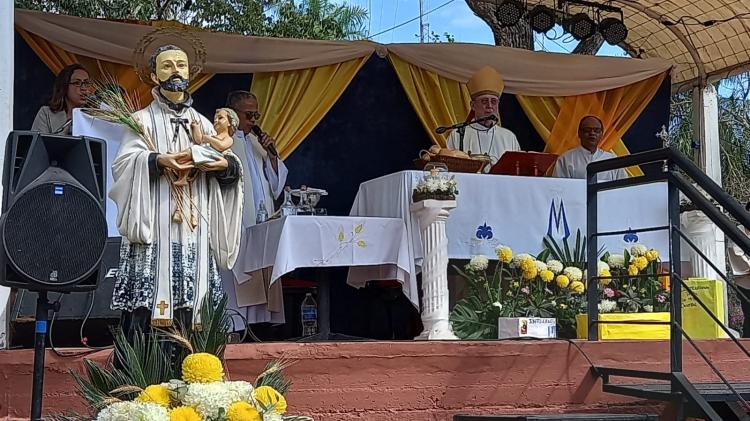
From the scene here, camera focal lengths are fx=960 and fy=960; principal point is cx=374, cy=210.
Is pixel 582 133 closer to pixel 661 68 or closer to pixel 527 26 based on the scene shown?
pixel 661 68

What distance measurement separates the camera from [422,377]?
4.55 metres

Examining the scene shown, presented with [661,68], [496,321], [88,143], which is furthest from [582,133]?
[88,143]

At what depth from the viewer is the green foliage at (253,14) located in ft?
45.2

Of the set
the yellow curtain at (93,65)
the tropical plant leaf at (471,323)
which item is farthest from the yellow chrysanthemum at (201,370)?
the yellow curtain at (93,65)

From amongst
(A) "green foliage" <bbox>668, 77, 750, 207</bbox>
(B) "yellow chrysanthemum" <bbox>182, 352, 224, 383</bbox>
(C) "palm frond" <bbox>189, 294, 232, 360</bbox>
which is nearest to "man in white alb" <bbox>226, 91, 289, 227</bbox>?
(C) "palm frond" <bbox>189, 294, 232, 360</bbox>

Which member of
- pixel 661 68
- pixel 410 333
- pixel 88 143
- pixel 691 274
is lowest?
pixel 410 333

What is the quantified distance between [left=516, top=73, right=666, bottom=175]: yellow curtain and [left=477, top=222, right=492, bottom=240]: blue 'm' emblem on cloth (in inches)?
113

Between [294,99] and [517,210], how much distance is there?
2.57m

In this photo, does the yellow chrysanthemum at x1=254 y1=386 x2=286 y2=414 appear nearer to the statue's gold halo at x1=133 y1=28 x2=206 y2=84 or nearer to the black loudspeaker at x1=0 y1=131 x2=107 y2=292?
the black loudspeaker at x1=0 y1=131 x2=107 y2=292

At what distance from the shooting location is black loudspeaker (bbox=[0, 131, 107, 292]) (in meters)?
3.38

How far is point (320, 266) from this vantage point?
5.38 meters

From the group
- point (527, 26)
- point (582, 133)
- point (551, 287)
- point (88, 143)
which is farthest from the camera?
point (527, 26)

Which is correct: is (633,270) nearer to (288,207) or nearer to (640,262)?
(640,262)

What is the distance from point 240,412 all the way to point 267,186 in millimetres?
4560
